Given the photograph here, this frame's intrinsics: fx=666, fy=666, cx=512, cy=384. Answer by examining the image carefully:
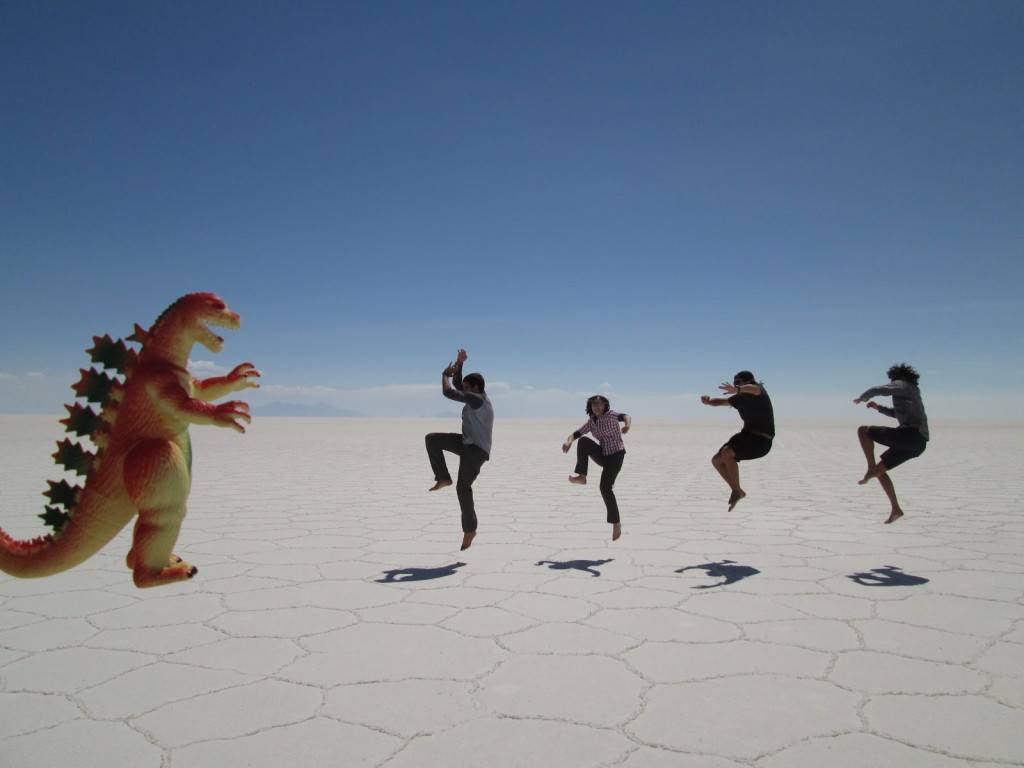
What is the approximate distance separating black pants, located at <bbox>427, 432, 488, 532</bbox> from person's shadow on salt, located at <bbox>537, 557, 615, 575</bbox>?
66 cm

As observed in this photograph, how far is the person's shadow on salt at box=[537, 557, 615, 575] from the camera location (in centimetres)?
460

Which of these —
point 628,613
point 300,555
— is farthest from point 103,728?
point 300,555

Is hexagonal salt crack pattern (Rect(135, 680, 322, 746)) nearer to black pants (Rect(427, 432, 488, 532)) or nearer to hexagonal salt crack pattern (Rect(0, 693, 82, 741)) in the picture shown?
hexagonal salt crack pattern (Rect(0, 693, 82, 741))

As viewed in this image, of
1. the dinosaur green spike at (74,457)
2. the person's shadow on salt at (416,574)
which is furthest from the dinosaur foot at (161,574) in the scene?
the person's shadow on salt at (416,574)

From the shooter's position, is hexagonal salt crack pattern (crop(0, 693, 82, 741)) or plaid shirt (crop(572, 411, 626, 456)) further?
plaid shirt (crop(572, 411, 626, 456))

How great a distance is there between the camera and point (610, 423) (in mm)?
5375

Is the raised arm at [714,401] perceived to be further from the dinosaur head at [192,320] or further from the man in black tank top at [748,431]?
the dinosaur head at [192,320]

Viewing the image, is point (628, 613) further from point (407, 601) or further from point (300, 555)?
point (300, 555)

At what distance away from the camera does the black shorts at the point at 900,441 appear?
5.54 meters

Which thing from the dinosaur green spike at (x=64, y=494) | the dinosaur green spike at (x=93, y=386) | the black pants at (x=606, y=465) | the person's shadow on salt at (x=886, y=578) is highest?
the dinosaur green spike at (x=93, y=386)

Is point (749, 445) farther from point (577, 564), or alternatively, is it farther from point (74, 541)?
point (74, 541)

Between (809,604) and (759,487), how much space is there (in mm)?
6056

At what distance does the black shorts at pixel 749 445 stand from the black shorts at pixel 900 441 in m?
1.01

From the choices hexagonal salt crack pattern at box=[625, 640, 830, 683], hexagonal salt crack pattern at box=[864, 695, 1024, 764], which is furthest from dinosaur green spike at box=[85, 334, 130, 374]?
hexagonal salt crack pattern at box=[864, 695, 1024, 764]
